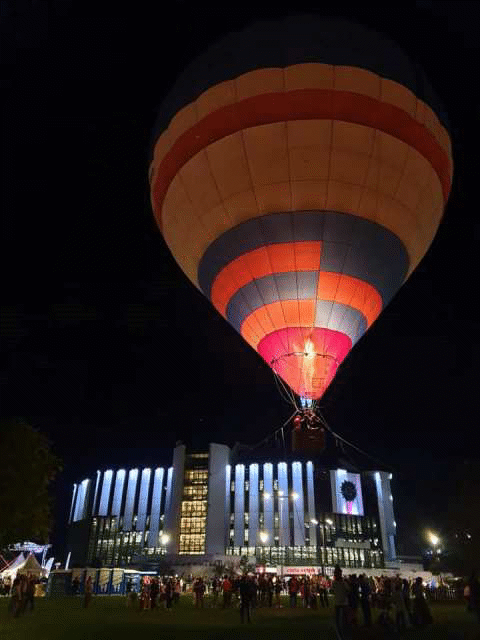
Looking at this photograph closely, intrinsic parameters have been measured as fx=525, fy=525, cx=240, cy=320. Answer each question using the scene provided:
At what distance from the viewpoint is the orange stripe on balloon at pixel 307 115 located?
14352mm

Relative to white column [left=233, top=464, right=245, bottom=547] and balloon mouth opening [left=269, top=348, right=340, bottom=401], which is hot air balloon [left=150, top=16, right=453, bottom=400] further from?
white column [left=233, top=464, right=245, bottom=547]

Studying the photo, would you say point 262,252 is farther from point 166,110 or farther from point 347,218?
point 166,110

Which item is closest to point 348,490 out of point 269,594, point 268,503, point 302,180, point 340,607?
point 268,503

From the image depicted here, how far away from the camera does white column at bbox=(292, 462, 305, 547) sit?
8880 cm

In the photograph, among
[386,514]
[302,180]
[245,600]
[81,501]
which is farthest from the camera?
[81,501]

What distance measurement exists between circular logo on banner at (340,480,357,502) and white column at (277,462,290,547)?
35.1 ft

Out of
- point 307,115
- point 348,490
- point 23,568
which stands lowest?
point 23,568

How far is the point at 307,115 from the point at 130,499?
100918mm

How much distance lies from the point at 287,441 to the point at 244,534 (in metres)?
18.9

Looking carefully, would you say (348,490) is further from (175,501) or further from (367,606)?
(367,606)

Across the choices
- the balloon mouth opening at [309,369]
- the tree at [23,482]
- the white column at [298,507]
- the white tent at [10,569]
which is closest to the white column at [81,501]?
the white column at [298,507]

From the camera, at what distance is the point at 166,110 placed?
16047 millimetres

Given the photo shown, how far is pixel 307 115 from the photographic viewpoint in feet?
47.5

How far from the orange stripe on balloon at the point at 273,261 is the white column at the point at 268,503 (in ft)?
255
